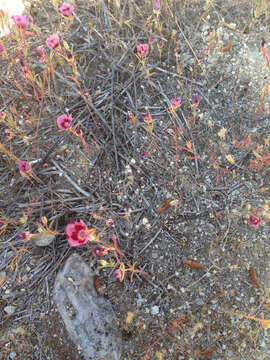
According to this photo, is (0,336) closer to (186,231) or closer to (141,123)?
(186,231)

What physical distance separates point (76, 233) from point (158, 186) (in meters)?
0.60

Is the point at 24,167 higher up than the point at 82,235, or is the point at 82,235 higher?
the point at 24,167

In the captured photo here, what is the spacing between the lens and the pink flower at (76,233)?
47.2 inches

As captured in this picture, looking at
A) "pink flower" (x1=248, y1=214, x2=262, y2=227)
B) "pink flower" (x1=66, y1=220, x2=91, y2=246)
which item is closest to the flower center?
"pink flower" (x1=66, y1=220, x2=91, y2=246)

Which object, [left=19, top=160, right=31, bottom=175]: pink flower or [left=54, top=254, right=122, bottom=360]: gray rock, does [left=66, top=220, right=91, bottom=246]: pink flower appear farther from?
[left=19, top=160, right=31, bottom=175]: pink flower

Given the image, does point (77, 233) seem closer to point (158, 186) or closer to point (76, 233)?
point (76, 233)

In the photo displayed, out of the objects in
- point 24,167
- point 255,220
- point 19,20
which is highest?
point 19,20

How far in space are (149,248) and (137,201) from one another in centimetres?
27

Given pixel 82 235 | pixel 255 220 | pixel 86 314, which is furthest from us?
pixel 255 220

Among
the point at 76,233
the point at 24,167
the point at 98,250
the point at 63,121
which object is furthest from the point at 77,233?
the point at 63,121

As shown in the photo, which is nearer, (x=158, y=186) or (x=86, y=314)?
(x=86, y=314)

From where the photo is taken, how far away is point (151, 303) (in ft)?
4.66

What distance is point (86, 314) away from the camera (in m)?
1.32

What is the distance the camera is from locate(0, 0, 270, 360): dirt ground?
139 cm
